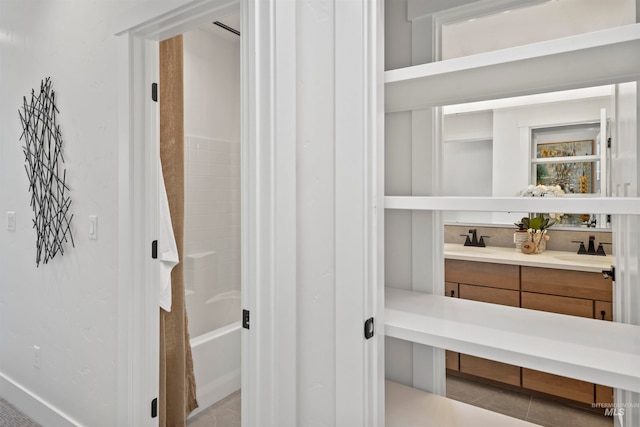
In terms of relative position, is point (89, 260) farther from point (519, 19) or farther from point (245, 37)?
point (519, 19)

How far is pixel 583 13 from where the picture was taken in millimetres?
1281

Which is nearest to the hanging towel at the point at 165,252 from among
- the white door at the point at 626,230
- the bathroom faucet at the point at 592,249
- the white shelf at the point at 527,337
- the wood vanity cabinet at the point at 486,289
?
the white shelf at the point at 527,337

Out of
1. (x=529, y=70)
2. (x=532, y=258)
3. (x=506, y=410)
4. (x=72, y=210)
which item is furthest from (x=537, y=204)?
(x=72, y=210)

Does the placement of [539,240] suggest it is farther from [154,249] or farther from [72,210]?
[72,210]

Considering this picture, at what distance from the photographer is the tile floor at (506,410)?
209 centimetres

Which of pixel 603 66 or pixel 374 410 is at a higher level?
pixel 603 66

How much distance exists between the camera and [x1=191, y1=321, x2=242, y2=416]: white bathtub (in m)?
2.48

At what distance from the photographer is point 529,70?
0.94 m

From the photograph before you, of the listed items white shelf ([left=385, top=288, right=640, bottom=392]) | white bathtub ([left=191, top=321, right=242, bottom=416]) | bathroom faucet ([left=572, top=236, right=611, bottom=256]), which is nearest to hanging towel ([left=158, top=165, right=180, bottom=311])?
white bathtub ([left=191, top=321, right=242, bottom=416])

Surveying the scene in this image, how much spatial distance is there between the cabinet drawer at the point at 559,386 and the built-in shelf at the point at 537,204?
5.79 feet

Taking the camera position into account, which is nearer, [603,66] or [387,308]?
[603,66]

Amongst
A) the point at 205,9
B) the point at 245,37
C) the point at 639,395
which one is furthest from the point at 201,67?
the point at 639,395

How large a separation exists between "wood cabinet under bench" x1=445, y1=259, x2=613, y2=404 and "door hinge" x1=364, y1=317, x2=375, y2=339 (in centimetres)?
114

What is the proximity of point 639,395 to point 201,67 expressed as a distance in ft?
9.50
